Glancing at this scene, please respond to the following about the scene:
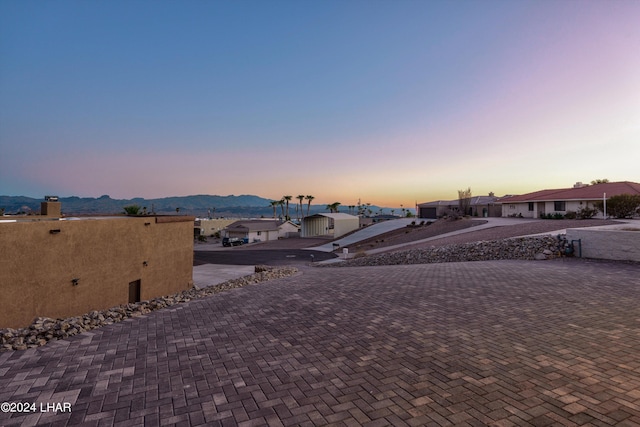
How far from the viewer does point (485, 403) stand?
11.4 ft

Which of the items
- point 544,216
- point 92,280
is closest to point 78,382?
point 92,280

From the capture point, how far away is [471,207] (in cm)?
5216

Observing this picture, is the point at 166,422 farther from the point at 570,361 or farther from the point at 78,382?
the point at 570,361

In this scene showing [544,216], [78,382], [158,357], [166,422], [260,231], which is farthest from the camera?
[260,231]

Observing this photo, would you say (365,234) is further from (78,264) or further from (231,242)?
(78,264)

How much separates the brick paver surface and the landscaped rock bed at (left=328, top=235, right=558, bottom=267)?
7.26 metres

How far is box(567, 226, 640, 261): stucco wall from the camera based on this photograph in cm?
1173

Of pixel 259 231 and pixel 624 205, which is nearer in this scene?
pixel 624 205

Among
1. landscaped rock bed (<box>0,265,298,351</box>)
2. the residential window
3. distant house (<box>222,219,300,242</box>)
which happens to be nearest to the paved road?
distant house (<box>222,219,300,242</box>)

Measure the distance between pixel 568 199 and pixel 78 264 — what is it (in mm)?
43951

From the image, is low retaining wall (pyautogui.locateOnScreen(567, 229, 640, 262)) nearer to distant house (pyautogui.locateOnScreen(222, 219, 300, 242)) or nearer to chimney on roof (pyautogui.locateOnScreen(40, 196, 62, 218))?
chimney on roof (pyautogui.locateOnScreen(40, 196, 62, 218))

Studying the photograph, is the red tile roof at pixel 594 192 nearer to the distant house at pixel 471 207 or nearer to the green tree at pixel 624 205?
the green tree at pixel 624 205

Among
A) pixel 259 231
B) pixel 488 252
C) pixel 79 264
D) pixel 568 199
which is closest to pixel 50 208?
pixel 79 264

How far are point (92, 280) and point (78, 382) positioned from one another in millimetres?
8911
